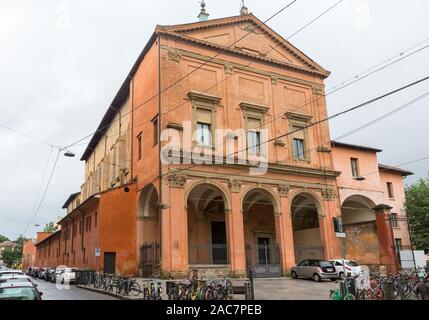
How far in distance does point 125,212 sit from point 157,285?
41.4 ft

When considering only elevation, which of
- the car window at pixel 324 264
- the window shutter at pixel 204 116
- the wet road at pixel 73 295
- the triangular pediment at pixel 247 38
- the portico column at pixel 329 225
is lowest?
the wet road at pixel 73 295

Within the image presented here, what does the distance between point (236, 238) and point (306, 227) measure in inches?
415

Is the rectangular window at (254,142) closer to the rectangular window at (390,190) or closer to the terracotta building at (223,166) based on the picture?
the terracotta building at (223,166)

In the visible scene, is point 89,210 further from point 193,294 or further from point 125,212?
point 193,294

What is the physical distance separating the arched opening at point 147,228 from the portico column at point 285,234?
761 centimetres

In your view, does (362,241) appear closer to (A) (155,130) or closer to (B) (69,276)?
(A) (155,130)

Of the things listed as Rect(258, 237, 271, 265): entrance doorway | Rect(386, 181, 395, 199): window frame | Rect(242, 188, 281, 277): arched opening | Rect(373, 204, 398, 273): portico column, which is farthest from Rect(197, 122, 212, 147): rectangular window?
Rect(386, 181, 395, 199): window frame

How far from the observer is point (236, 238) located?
23797 millimetres

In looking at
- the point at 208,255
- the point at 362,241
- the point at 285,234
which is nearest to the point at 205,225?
the point at 208,255

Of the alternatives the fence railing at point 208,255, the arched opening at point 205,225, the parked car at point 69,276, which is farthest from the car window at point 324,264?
the parked car at point 69,276

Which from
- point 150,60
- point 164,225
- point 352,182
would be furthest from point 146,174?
point 352,182

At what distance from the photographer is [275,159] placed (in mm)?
27047

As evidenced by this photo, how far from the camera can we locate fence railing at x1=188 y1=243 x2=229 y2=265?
2522 centimetres

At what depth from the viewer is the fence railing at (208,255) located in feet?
82.7
